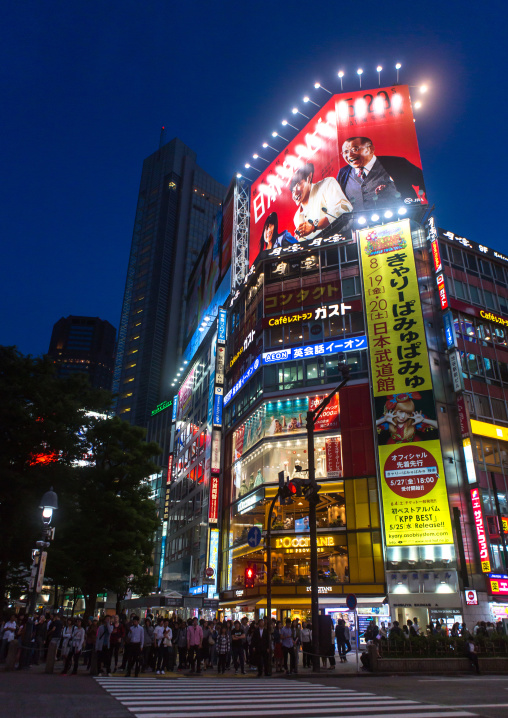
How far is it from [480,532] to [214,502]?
79.6 ft

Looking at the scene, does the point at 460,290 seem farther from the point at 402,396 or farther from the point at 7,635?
the point at 7,635

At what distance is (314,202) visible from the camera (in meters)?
48.3

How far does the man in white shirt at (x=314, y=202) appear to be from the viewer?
45906 mm

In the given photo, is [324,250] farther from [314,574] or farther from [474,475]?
[314,574]

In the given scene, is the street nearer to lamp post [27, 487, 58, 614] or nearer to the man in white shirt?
lamp post [27, 487, 58, 614]

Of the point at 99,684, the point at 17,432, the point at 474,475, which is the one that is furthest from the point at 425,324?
the point at 99,684

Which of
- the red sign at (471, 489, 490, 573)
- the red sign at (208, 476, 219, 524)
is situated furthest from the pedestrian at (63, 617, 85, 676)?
the red sign at (208, 476, 219, 524)

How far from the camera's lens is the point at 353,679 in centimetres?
1723

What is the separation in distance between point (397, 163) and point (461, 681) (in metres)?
38.9

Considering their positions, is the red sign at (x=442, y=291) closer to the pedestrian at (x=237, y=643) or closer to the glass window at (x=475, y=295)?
the glass window at (x=475, y=295)

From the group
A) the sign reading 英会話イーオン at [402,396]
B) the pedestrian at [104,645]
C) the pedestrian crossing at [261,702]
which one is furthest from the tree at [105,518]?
the pedestrian crossing at [261,702]

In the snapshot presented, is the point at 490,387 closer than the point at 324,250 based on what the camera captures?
Yes

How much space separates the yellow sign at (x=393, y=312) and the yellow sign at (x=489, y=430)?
4018 mm

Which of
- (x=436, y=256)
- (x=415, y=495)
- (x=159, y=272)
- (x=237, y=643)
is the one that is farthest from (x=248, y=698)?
(x=159, y=272)
